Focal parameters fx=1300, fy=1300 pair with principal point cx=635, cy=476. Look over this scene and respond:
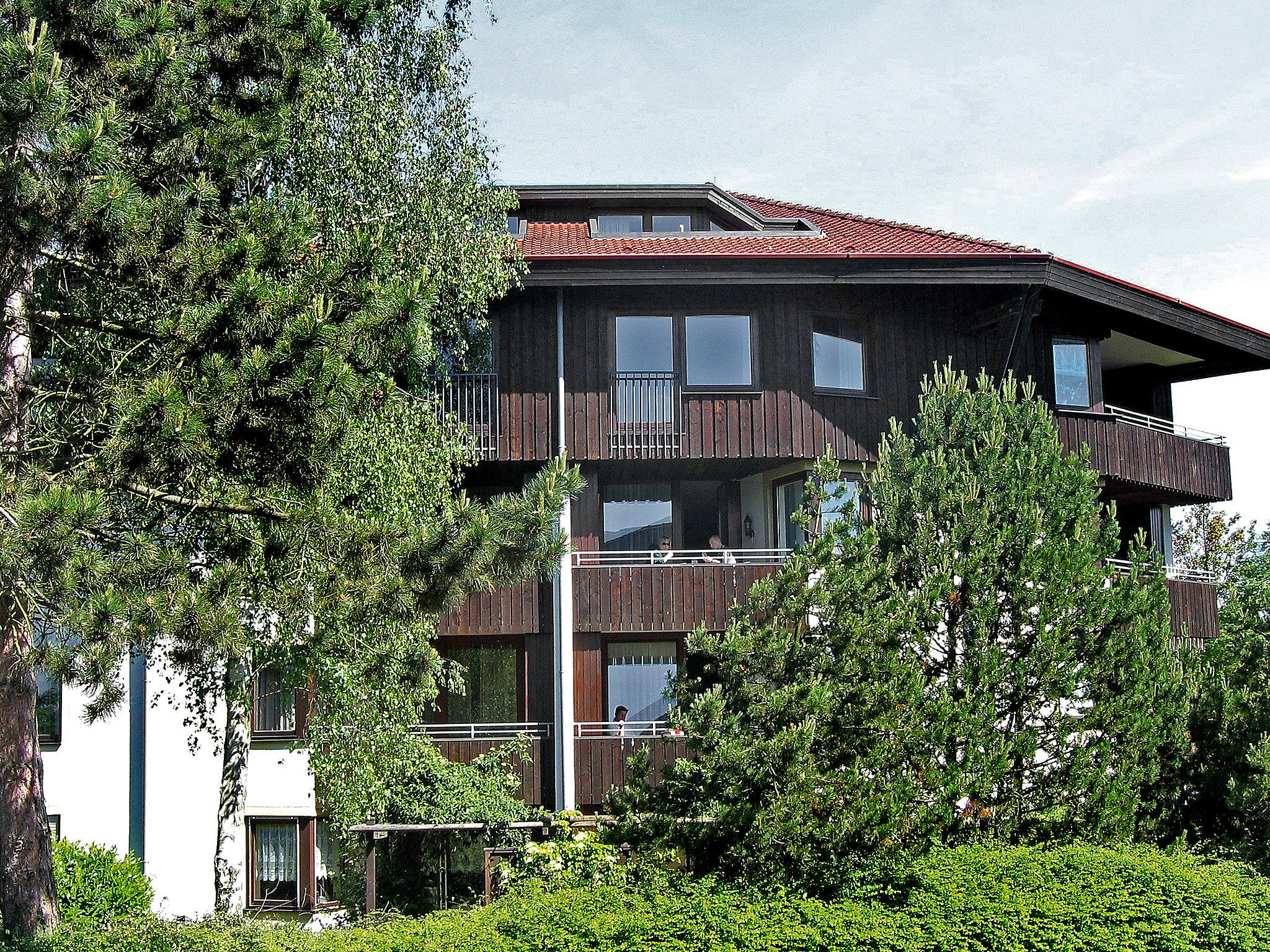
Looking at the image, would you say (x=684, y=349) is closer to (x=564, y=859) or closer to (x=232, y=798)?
(x=564, y=859)

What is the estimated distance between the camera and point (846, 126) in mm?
14430

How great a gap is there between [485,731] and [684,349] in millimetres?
6691

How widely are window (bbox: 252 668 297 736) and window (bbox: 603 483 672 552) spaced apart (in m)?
5.65

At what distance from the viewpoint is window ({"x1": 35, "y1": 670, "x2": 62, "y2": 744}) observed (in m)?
19.2

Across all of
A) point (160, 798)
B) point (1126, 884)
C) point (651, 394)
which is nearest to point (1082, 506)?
point (1126, 884)

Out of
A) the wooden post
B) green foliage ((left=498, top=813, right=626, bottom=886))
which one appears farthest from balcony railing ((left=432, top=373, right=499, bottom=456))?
the wooden post

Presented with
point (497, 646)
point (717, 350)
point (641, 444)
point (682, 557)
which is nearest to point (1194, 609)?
point (682, 557)

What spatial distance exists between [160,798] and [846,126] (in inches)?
525

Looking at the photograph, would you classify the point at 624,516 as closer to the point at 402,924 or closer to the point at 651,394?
the point at 651,394

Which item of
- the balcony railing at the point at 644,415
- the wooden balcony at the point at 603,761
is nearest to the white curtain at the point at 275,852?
the wooden balcony at the point at 603,761

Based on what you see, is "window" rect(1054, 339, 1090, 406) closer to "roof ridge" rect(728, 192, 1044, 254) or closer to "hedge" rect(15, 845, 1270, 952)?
"roof ridge" rect(728, 192, 1044, 254)

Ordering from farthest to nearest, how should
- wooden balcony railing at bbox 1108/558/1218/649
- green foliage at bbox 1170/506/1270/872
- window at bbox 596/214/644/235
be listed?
window at bbox 596/214/644/235 < wooden balcony railing at bbox 1108/558/1218/649 < green foliage at bbox 1170/506/1270/872

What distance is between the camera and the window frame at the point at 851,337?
20.5 m

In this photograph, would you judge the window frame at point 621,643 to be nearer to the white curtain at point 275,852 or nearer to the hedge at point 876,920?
the white curtain at point 275,852
